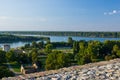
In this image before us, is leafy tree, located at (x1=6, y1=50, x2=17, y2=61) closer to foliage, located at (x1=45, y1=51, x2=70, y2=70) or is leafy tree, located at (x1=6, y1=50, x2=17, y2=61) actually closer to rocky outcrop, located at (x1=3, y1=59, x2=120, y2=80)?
foliage, located at (x1=45, y1=51, x2=70, y2=70)

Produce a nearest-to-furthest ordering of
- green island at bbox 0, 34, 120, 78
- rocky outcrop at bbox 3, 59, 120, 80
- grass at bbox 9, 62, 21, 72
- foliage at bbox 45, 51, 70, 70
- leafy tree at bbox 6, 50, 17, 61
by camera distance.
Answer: rocky outcrop at bbox 3, 59, 120, 80
foliage at bbox 45, 51, 70, 70
green island at bbox 0, 34, 120, 78
grass at bbox 9, 62, 21, 72
leafy tree at bbox 6, 50, 17, 61

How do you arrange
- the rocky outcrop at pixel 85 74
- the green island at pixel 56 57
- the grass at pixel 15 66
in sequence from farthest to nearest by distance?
the grass at pixel 15 66 < the green island at pixel 56 57 < the rocky outcrop at pixel 85 74

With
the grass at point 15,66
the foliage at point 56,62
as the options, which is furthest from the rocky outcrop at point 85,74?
the grass at point 15,66

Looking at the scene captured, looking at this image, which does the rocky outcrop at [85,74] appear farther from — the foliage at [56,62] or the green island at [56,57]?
the foliage at [56,62]

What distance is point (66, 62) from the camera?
31.2 metres

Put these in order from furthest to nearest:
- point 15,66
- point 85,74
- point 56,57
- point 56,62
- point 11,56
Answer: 1. point 11,56
2. point 15,66
3. point 56,57
4. point 56,62
5. point 85,74

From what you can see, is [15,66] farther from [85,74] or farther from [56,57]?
[85,74]

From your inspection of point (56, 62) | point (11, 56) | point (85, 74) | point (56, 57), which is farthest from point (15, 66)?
point (85, 74)

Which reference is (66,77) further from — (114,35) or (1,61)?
(114,35)

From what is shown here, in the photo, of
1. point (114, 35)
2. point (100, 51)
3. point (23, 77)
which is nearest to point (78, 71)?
point (23, 77)

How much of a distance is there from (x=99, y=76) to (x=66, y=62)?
2548 cm

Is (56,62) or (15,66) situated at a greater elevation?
(56,62)

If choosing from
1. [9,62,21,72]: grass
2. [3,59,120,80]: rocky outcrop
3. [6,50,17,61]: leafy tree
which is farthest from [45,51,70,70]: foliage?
[3,59,120,80]: rocky outcrop

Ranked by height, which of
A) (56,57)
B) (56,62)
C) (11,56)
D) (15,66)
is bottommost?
(15,66)
